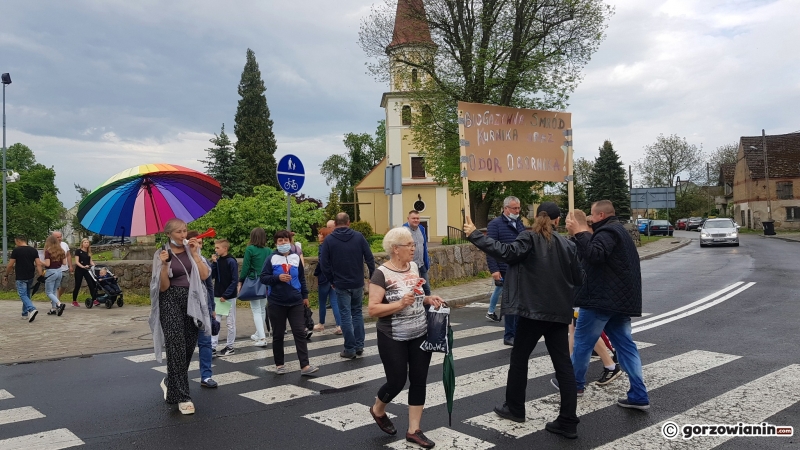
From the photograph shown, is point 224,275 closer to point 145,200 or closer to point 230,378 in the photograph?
point 230,378

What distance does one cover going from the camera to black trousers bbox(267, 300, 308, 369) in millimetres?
6941

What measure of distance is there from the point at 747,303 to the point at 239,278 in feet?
31.1

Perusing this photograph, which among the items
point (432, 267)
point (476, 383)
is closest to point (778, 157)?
point (432, 267)

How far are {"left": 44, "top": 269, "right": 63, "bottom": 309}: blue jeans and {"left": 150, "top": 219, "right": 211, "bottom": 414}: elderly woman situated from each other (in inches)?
316

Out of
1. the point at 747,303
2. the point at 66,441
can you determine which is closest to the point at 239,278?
the point at 66,441

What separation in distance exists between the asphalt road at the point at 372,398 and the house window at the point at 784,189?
198 ft

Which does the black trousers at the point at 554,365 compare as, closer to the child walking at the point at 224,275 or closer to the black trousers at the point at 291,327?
the black trousers at the point at 291,327

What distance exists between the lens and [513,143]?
8625 mm

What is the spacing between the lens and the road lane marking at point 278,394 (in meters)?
6.00

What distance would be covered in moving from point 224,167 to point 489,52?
22099mm

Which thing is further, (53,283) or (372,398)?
(53,283)

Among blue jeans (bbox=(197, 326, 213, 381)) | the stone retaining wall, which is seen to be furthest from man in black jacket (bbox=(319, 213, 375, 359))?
the stone retaining wall

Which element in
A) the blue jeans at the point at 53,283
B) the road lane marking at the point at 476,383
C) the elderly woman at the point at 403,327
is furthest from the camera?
the blue jeans at the point at 53,283

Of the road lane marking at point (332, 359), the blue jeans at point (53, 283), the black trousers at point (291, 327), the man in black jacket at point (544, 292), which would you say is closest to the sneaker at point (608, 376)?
the man in black jacket at point (544, 292)
